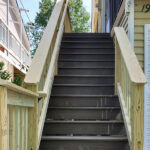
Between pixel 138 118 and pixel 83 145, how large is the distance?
815mm

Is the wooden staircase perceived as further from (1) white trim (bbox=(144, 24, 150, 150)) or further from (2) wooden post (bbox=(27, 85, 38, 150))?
(2) wooden post (bbox=(27, 85, 38, 150))

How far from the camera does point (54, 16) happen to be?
154 inches

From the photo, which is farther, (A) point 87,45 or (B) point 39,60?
(A) point 87,45

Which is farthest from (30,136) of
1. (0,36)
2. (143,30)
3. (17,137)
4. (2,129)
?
(0,36)

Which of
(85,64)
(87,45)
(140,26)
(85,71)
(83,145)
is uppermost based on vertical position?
(140,26)

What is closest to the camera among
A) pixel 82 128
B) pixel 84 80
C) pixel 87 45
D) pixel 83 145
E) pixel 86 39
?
pixel 83 145

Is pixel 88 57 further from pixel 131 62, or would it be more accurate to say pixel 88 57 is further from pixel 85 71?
pixel 131 62

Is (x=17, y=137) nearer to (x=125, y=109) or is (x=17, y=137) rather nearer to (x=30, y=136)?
(x=30, y=136)

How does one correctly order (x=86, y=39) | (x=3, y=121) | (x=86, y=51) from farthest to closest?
(x=86, y=39) < (x=86, y=51) < (x=3, y=121)

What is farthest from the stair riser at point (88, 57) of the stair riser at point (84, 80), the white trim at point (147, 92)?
the white trim at point (147, 92)

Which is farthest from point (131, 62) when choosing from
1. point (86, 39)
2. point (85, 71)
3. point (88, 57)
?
point (86, 39)

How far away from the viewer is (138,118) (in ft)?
7.20

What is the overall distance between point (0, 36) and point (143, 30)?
505 centimetres

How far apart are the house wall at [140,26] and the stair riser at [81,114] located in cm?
87
